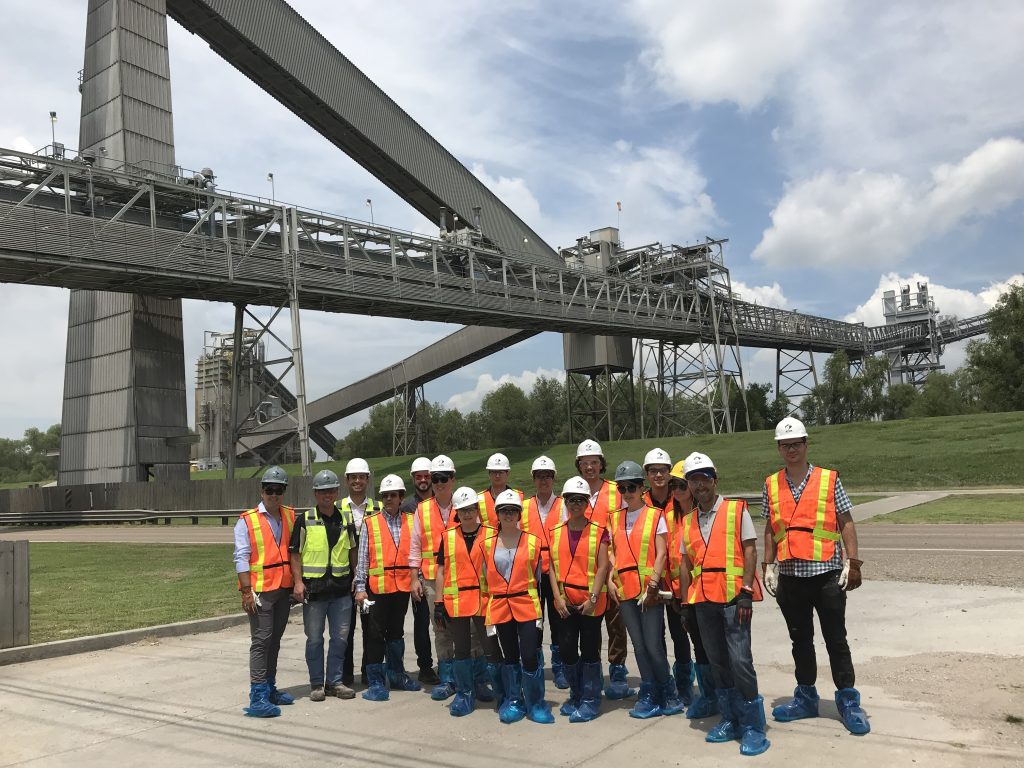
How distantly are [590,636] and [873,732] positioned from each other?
2.12 m

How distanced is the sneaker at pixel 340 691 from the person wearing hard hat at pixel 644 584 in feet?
8.65

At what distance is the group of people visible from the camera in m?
6.07

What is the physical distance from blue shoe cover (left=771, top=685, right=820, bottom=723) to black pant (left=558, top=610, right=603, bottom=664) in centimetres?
141

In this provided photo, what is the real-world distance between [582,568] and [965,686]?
326cm

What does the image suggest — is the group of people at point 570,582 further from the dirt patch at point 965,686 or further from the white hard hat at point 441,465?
the dirt patch at point 965,686

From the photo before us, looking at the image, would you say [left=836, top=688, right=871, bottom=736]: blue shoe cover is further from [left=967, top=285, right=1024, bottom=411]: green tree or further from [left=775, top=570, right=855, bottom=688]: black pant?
[left=967, top=285, right=1024, bottom=411]: green tree

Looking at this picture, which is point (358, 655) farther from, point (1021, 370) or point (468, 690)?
point (1021, 370)

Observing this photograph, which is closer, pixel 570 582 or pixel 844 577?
pixel 844 577

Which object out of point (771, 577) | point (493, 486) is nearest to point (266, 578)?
point (493, 486)

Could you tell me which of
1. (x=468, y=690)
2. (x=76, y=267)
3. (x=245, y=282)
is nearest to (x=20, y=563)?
(x=468, y=690)

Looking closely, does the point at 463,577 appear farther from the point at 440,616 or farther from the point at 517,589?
the point at 440,616

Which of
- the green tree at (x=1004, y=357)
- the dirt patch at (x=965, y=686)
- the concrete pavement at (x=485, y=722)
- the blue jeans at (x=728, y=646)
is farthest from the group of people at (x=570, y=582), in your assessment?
the green tree at (x=1004, y=357)

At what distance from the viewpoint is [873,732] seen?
18.9 feet

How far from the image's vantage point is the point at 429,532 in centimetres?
773
